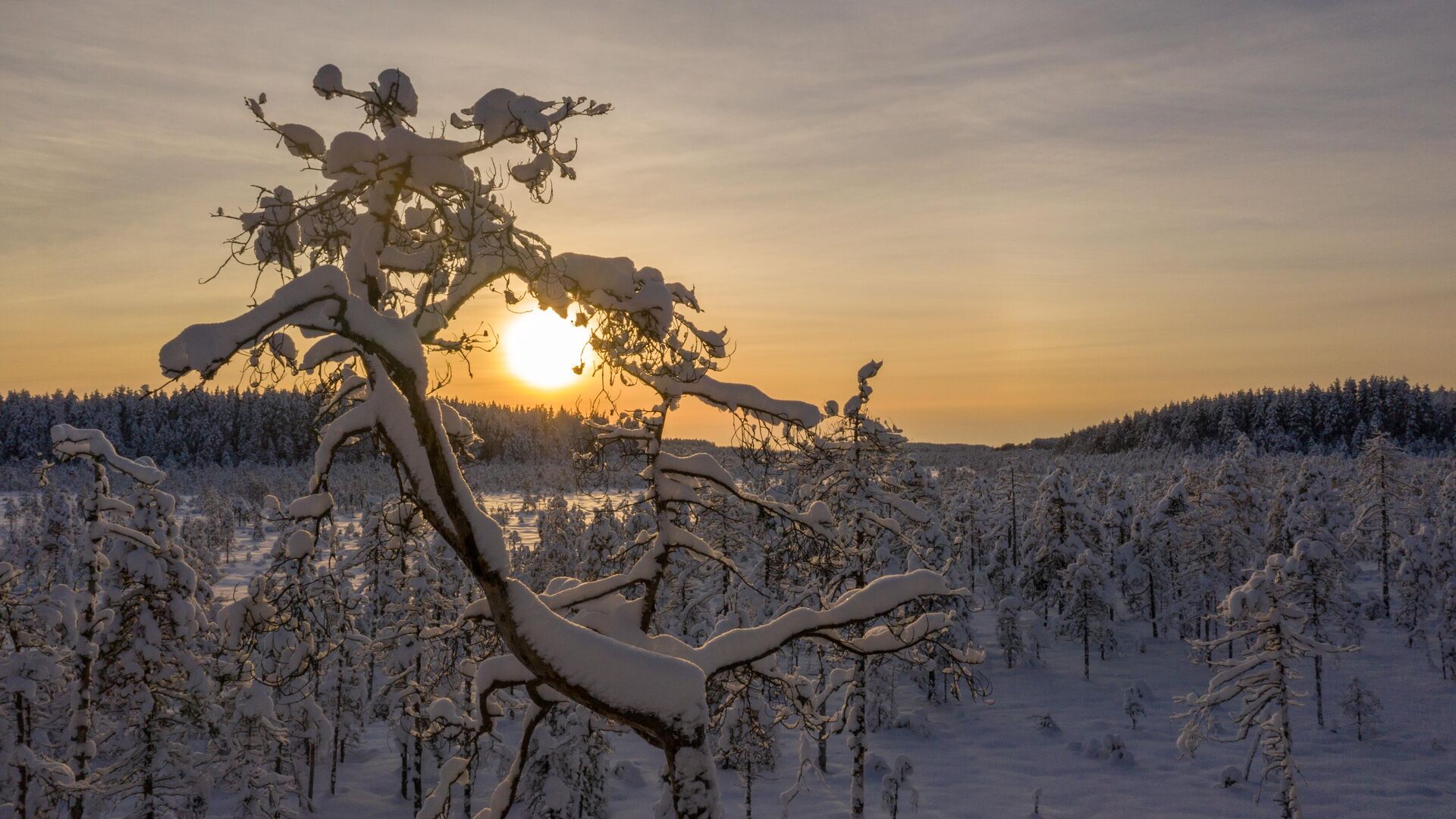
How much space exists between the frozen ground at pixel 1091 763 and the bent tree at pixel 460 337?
2731cm

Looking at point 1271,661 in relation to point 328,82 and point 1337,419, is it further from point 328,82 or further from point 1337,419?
point 1337,419

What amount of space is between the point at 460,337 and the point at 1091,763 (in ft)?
129

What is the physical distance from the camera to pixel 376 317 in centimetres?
435

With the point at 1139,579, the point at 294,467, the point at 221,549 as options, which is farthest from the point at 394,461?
the point at 294,467

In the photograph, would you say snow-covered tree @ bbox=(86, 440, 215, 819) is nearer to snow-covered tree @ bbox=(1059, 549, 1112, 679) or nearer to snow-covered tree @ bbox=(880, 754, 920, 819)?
snow-covered tree @ bbox=(880, 754, 920, 819)

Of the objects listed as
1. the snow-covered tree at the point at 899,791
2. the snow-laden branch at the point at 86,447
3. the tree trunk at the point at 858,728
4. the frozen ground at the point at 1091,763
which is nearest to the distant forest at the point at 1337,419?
the frozen ground at the point at 1091,763

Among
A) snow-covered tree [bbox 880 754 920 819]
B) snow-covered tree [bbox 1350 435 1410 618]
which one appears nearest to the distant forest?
snow-covered tree [bbox 1350 435 1410 618]

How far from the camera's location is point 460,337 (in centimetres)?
514

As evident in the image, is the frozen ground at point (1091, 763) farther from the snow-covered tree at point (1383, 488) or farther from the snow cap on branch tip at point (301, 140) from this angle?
the snow cap on branch tip at point (301, 140)

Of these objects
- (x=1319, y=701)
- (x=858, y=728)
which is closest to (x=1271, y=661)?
(x=858, y=728)

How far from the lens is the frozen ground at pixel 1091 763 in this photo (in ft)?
103

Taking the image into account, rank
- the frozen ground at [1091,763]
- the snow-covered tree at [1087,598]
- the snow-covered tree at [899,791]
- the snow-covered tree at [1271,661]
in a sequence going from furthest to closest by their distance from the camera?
1. the snow-covered tree at [1087,598]
2. the frozen ground at [1091,763]
3. the snow-covered tree at [899,791]
4. the snow-covered tree at [1271,661]

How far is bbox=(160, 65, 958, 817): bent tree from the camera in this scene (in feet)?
14.1

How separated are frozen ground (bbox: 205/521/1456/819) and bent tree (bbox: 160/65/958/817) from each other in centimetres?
2731
